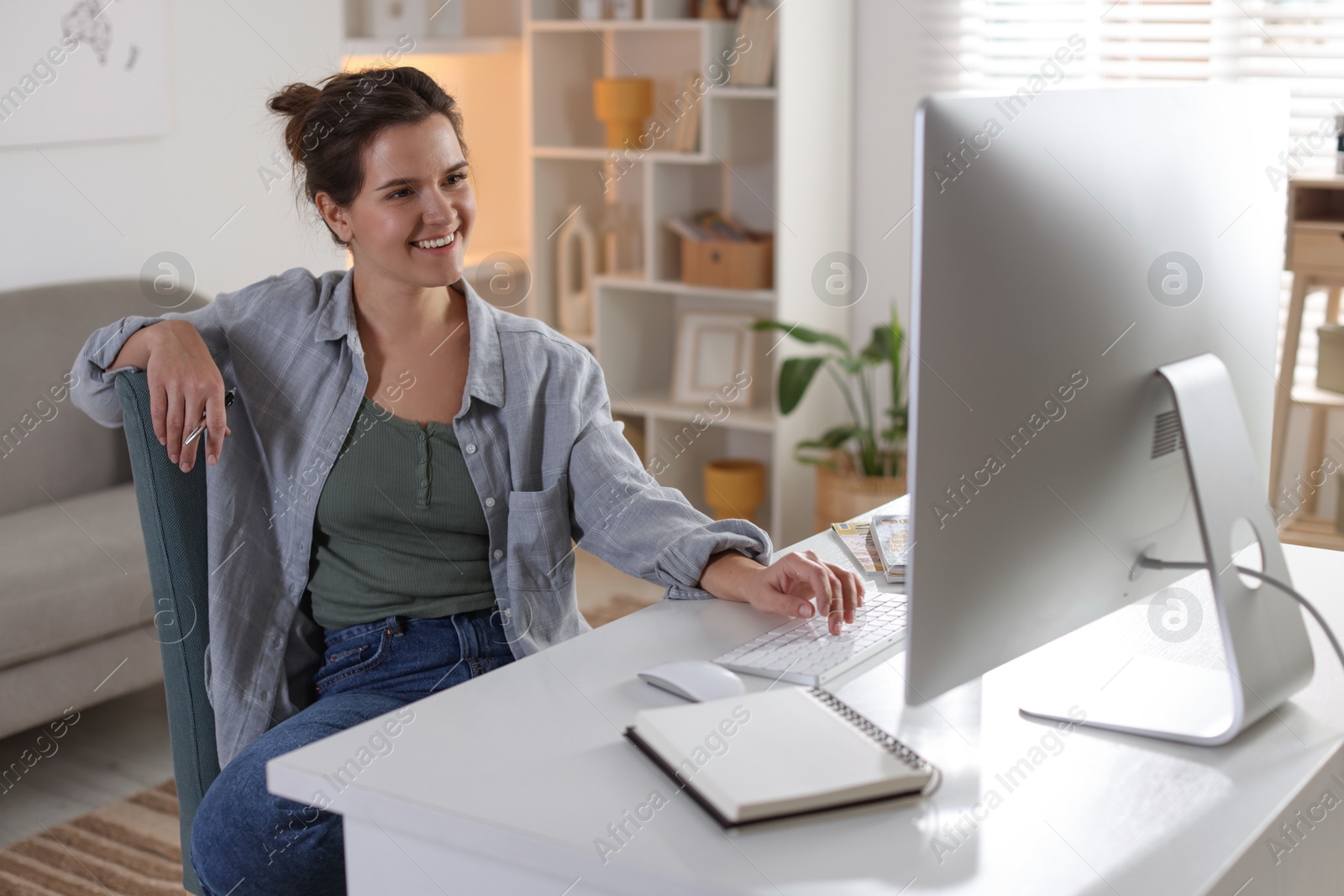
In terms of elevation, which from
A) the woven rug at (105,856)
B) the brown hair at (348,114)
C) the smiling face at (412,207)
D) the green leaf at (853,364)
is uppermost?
the brown hair at (348,114)

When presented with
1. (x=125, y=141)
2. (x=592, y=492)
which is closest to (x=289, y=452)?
(x=592, y=492)

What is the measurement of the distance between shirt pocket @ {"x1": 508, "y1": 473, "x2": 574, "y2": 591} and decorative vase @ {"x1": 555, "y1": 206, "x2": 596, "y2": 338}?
2744 mm

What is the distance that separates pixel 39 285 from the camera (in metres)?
3.27

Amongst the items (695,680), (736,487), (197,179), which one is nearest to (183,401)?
(695,680)

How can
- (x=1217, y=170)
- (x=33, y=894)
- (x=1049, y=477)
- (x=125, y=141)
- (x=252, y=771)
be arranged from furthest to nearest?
1. (x=125, y=141)
2. (x=33, y=894)
3. (x=252, y=771)
4. (x=1217, y=170)
5. (x=1049, y=477)

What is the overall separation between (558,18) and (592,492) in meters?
3.05

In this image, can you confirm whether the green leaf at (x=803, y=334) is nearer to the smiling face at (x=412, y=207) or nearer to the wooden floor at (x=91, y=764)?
the wooden floor at (x=91, y=764)

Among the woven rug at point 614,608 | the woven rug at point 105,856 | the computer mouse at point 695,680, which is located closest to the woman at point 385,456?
the computer mouse at point 695,680

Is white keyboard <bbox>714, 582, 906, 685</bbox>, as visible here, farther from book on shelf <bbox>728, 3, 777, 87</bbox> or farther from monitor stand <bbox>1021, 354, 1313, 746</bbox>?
book on shelf <bbox>728, 3, 777, 87</bbox>

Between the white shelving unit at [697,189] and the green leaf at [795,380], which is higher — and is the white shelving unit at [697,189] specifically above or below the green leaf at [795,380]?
above

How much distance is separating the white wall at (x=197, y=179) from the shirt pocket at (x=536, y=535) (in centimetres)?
192

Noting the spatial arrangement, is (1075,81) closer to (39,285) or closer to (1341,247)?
(1341,247)

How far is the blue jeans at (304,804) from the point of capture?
1431 millimetres

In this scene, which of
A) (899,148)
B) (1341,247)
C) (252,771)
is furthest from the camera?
(899,148)
